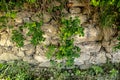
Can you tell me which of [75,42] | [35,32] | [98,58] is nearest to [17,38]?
[35,32]

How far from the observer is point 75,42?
356 centimetres

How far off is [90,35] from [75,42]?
24 cm

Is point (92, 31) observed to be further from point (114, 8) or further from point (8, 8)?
point (8, 8)

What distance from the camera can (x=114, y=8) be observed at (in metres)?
3.29

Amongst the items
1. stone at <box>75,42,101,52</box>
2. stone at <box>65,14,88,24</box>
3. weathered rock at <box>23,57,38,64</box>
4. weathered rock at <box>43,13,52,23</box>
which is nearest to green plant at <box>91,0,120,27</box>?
stone at <box>65,14,88,24</box>

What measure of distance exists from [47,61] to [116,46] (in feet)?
3.39

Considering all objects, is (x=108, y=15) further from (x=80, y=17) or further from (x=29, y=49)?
(x=29, y=49)

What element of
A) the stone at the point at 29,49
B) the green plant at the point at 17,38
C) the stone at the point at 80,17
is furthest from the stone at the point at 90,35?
the green plant at the point at 17,38

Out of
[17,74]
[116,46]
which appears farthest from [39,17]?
[116,46]

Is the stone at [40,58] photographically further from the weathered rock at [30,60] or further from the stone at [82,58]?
the stone at [82,58]

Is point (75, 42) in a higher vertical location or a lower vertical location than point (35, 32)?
lower

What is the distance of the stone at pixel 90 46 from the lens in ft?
11.8

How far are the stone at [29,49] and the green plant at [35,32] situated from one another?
207mm

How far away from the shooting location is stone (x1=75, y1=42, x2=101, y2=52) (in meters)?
3.60
